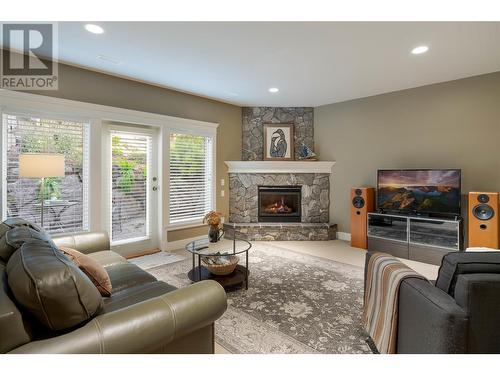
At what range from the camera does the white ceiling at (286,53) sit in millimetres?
2520

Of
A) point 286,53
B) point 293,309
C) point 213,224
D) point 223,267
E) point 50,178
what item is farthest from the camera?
point 50,178

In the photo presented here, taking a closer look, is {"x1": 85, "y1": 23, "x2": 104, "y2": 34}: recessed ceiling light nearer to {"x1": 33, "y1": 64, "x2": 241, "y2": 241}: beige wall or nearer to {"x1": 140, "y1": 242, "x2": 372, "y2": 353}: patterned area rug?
{"x1": 33, "y1": 64, "x2": 241, "y2": 241}: beige wall

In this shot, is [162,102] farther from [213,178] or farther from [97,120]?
[213,178]

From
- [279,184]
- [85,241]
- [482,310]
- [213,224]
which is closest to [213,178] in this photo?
[279,184]

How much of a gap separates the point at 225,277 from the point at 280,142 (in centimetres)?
344

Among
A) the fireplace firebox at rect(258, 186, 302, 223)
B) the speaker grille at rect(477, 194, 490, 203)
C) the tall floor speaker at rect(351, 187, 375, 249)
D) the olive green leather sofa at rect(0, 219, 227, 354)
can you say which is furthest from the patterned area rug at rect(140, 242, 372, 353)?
the speaker grille at rect(477, 194, 490, 203)

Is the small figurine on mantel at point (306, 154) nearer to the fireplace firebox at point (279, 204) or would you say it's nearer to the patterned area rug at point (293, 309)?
the fireplace firebox at point (279, 204)

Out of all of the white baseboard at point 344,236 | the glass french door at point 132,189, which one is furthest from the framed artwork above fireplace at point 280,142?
the glass french door at point 132,189

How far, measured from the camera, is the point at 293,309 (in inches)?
99.3

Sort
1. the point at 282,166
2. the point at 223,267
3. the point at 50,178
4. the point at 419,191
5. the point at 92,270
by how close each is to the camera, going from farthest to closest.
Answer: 1. the point at 282,166
2. the point at 419,191
3. the point at 50,178
4. the point at 223,267
5. the point at 92,270

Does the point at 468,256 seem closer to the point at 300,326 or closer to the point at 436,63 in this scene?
the point at 300,326

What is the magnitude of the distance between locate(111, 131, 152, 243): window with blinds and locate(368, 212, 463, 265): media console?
3791 mm
